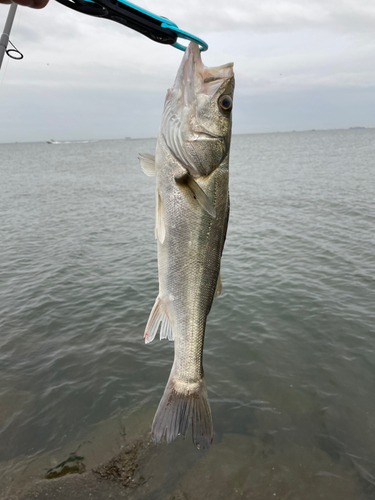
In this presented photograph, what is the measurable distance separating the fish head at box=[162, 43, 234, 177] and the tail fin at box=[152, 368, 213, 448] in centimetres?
236

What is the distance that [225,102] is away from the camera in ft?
11.5

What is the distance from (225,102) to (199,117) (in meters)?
0.28

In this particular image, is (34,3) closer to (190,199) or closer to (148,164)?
(148,164)

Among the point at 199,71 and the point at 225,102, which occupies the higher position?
the point at 199,71

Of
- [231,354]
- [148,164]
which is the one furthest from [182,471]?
[148,164]

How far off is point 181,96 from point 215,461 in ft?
19.3

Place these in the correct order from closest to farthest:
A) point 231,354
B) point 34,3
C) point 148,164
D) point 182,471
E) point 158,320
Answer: point 34,3 < point 148,164 < point 158,320 < point 182,471 < point 231,354

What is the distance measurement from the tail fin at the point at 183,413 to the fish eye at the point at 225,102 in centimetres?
291

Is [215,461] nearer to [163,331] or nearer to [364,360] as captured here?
[163,331]

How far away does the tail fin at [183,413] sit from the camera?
4.01 meters

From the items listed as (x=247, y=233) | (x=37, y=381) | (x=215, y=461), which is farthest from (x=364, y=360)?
(x=247, y=233)

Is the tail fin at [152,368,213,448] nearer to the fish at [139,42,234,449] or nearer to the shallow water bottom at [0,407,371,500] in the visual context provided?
the fish at [139,42,234,449]

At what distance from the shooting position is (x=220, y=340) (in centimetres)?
1003

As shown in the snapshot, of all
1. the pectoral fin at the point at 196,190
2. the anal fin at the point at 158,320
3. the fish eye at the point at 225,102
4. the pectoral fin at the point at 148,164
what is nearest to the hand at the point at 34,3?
the pectoral fin at the point at 148,164
